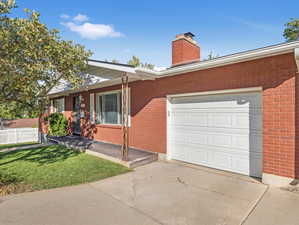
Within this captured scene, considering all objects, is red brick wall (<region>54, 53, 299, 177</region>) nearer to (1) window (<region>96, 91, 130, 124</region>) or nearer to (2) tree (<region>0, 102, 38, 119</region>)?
(1) window (<region>96, 91, 130, 124</region>)

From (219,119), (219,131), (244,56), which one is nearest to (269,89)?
(244,56)

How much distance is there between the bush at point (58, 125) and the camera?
34.4 feet

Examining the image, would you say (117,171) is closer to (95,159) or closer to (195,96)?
(95,159)

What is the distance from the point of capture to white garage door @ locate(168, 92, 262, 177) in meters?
4.29

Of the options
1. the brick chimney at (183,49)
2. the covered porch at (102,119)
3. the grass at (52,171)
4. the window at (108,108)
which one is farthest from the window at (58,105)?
the brick chimney at (183,49)

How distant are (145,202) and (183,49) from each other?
5.94 m

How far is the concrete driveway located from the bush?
7469mm

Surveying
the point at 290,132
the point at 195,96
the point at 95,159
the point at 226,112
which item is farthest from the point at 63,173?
the point at 290,132

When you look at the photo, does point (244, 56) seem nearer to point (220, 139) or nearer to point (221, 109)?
point (221, 109)

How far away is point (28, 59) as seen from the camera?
13.2 ft

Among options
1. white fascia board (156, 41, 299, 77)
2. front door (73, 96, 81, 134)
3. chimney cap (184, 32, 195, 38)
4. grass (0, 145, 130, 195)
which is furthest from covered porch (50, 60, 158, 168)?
chimney cap (184, 32, 195, 38)

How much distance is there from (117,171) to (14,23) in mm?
4156

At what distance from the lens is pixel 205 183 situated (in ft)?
13.3

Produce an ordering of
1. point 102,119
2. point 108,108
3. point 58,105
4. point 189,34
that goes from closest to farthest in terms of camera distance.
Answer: point 189,34 < point 108,108 < point 102,119 < point 58,105
